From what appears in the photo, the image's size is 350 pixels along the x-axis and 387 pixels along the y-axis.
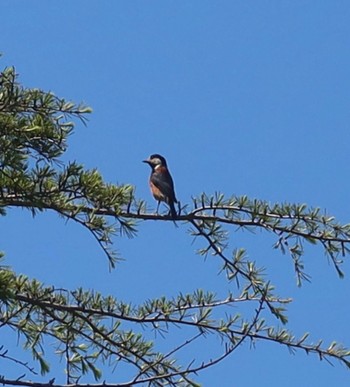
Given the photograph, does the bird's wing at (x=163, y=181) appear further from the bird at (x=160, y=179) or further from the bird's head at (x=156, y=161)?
the bird's head at (x=156, y=161)

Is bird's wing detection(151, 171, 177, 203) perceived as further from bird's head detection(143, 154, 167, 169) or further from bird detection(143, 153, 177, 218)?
bird's head detection(143, 154, 167, 169)

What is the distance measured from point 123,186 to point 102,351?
0.58 meters

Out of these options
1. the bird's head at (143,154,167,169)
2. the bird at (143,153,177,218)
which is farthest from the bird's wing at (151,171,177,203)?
→ the bird's head at (143,154,167,169)

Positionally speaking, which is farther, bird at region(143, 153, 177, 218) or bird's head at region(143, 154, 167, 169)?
bird's head at region(143, 154, 167, 169)

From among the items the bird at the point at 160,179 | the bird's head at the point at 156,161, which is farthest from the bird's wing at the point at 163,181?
the bird's head at the point at 156,161

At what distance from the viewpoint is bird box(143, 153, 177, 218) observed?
637 cm

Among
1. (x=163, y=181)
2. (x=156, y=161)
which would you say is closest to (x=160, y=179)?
(x=163, y=181)

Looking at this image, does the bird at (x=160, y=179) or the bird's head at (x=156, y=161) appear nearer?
the bird at (x=160, y=179)

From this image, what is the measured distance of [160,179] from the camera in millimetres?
6906

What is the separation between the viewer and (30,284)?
330cm

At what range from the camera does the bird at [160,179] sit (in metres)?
6.37

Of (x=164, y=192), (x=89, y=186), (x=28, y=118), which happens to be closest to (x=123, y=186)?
(x=89, y=186)

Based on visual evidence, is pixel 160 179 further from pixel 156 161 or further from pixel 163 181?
pixel 156 161

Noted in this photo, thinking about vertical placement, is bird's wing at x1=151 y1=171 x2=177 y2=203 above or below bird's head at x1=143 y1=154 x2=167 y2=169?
below
